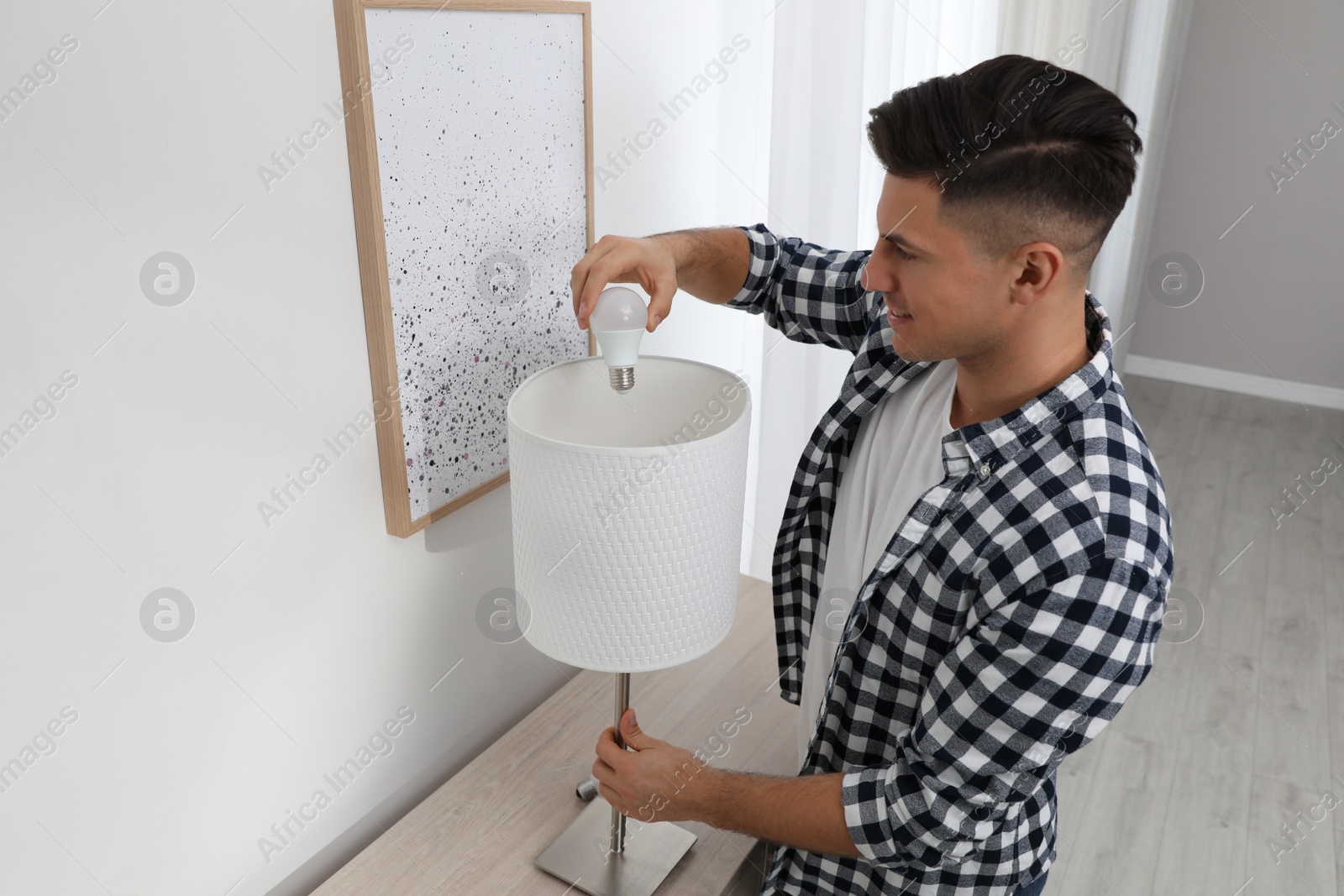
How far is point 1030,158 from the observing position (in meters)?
0.92

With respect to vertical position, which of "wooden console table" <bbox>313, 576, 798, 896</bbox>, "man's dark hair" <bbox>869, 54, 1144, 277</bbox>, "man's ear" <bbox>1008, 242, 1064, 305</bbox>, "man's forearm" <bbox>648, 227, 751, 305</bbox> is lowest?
"wooden console table" <bbox>313, 576, 798, 896</bbox>

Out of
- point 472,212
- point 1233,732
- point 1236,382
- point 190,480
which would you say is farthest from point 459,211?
point 1236,382

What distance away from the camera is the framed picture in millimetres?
993

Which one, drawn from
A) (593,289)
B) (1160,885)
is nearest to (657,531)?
(593,289)

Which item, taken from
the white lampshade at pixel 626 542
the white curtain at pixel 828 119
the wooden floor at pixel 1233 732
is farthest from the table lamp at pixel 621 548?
the wooden floor at pixel 1233 732

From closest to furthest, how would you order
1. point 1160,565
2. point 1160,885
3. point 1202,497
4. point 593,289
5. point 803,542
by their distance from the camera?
point 1160,565 < point 593,289 < point 803,542 < point 1160,885 < point 1202,497

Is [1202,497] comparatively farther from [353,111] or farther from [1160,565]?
[353,111]

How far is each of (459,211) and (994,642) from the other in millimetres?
742

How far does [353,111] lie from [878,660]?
792 mm

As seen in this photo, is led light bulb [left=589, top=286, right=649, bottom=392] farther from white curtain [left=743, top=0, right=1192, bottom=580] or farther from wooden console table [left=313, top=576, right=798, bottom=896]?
white curtain [left=743, top=0, right=1192, bottom=580]

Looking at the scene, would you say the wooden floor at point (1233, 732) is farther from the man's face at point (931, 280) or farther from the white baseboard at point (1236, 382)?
the man's face at point (931, 280)

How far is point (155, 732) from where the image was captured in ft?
3.02

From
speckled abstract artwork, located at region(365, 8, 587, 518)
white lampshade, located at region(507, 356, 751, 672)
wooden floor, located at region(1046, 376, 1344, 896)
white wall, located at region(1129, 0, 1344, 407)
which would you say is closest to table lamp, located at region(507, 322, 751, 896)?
white lampshade, located at region(507, 356, 751, 672)

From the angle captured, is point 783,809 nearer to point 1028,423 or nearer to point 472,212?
point 1028,423
